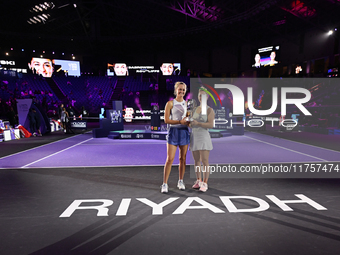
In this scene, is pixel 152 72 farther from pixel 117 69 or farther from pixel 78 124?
pixel 78 124

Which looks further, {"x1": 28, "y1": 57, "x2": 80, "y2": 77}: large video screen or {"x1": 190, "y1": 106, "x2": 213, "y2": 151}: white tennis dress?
{"x1": 28, "y1": 57, "x2": 80, "y2": 77}: large video screen

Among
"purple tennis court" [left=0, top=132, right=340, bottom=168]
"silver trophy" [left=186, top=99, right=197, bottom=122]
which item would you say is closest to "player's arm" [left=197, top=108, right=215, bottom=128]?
"silver trophy" [left=186, top=99, right=197, bottom=122]

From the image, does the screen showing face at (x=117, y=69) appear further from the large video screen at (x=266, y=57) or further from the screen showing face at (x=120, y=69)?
the large video screen at (x=266, y=57)

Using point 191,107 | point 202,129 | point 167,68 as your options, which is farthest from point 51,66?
point 202,129

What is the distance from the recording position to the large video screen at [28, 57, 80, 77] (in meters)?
27.4

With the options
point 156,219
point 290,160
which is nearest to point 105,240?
point 156,219

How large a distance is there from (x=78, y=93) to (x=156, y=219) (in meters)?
28.1

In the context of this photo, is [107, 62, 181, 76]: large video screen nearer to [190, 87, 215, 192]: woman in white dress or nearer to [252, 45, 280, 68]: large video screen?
[252, 45, 280, 68]: large video screen

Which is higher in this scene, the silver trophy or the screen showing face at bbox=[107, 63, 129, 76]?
the screen showing face at bbox=[107, 63, 129, 76]

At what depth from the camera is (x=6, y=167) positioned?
219 inches

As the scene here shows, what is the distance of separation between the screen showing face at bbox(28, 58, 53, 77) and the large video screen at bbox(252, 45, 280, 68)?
25.0 m

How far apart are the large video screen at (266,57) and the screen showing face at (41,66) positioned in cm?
2497

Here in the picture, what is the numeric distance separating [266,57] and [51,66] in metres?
25.9

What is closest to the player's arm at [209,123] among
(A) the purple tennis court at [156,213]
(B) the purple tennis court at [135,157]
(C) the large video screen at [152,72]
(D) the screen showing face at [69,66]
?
(A) the purple tennis court at [156,213]
